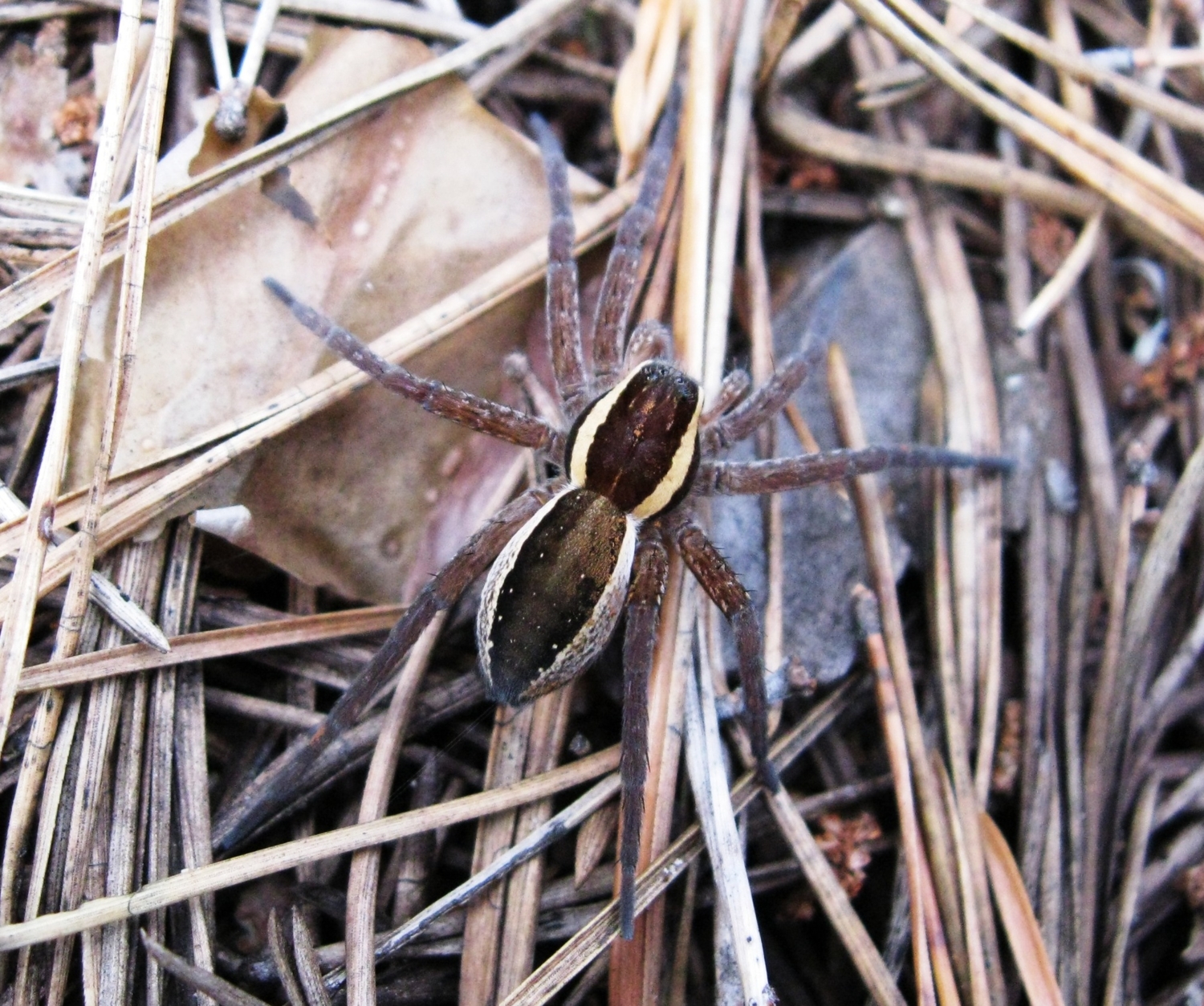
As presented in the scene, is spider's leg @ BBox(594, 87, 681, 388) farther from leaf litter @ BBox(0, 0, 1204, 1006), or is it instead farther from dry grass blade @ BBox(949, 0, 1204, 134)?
dry grass blade @ BBox(949, 0, 1204, 134)

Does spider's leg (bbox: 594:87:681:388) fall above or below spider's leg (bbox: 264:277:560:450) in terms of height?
above

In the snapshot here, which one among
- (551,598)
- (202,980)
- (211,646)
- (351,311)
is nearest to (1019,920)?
(551,598)

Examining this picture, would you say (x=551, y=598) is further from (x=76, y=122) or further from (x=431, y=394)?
(x=76, y=122)

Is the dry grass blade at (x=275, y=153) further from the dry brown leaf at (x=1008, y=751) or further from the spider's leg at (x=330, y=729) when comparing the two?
the dry brown leaf at (x=1008, y=751)

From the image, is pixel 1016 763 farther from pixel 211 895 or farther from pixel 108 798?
pixel 108 798

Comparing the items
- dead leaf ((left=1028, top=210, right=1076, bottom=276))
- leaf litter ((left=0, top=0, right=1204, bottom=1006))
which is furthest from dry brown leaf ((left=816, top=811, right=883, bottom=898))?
dead leaf ((left=1028, top=210, right=1076, bottom=276))
